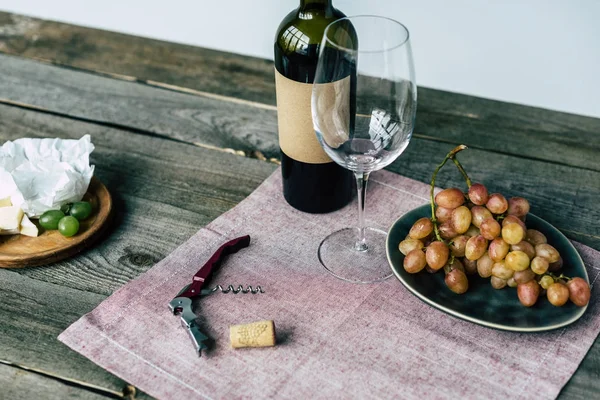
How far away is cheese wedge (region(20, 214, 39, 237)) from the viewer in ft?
2.99

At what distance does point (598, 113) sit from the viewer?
1.33 metres

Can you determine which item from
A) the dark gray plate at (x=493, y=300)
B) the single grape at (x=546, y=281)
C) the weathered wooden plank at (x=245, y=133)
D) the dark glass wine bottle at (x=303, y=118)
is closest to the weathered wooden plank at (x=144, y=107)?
the weathered wooden plank at (x=245, y=133)

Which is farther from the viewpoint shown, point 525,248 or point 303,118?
point 303,118

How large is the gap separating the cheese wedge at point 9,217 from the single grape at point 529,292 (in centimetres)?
64

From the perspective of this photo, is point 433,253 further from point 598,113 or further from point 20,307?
point 598,113

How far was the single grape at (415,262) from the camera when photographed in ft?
2.61

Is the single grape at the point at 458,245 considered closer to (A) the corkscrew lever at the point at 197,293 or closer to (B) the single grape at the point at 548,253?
(B) the single grape at the point at 548,253

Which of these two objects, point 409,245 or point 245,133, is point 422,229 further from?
point 245,133

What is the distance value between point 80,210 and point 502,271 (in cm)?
56

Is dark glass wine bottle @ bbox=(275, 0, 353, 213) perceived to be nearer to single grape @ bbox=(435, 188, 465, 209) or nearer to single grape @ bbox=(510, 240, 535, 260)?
single grape @ bbox=(435, 188, 465, 209)

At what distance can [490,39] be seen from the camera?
1.32 metres

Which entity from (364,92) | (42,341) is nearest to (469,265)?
(364,92)

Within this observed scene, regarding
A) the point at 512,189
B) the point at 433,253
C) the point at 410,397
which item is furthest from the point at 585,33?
the point at 410,397

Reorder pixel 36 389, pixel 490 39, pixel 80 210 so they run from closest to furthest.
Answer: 1. pixel 36 389
2. pixel 80 210
3. pixel 490 39
